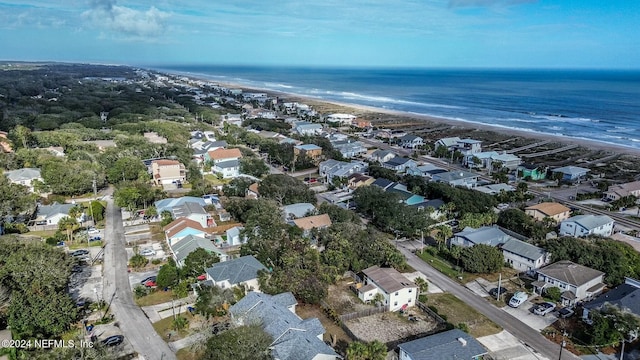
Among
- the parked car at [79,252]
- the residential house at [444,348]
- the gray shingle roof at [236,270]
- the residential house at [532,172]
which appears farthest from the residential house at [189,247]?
the residential house at [532,172]

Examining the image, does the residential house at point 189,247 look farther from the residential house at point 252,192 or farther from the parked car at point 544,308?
the parked car at point 544,308

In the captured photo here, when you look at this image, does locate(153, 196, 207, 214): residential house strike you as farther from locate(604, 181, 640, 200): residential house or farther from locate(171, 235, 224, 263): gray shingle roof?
locate(604, 181, 640, 200): residential house

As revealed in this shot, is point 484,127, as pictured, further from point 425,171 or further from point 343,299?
point 343,299

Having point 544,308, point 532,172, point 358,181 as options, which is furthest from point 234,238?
point 532,172

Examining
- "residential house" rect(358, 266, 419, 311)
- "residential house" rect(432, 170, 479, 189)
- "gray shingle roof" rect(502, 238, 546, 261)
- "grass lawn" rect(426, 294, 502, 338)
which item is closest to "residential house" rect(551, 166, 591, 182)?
"residential house" rect(432, 170, 479, 189)

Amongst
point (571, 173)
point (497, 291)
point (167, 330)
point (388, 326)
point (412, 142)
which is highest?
point (412, 142)

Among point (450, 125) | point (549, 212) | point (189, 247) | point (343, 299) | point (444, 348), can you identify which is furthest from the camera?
point (450, 125)

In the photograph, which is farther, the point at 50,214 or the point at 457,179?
the point at 457,179
